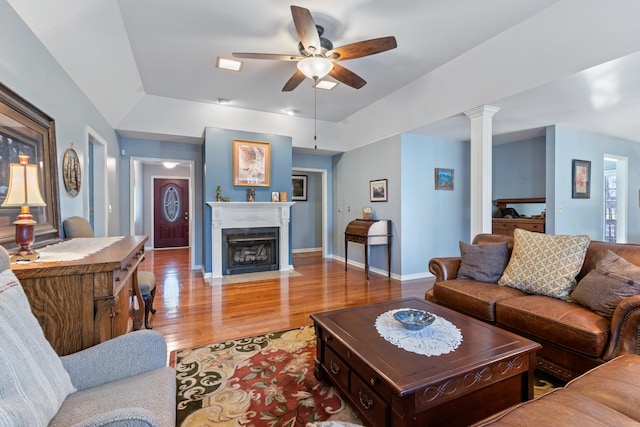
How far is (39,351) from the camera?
0.97 meters

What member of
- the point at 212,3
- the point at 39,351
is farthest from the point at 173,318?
the point at 212,3

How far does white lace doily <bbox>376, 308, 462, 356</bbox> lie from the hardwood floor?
1.37 meters

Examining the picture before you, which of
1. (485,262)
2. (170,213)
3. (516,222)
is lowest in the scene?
(485,262)

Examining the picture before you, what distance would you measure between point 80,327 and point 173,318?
182 cm

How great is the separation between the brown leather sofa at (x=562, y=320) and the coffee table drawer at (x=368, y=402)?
130cm

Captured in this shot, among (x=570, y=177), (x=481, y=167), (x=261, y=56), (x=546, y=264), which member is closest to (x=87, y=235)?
(x=261, y=56)

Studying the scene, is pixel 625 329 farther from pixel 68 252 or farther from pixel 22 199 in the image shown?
pixel 22 199

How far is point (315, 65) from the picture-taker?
2.76 meters

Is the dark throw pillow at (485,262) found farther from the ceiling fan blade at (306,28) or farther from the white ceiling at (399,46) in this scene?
the ceiling fan blade at (306,28)

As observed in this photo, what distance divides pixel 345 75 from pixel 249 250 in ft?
10.9

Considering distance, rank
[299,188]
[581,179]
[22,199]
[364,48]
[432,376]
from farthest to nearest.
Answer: [299,188] < [581,179] < [364,48] < [22,199] < [432,376]

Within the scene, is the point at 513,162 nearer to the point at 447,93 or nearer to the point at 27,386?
the point at 447,93

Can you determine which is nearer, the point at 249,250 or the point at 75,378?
the point at 75,378

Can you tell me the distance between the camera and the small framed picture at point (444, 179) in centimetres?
500
